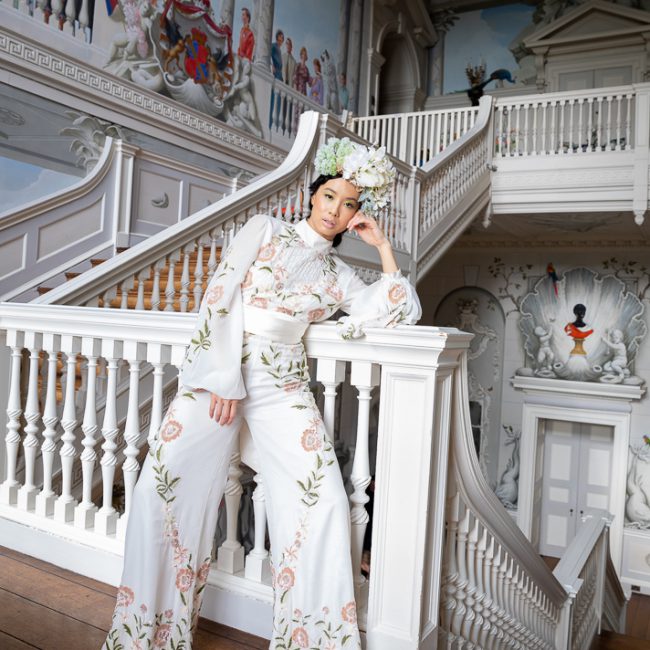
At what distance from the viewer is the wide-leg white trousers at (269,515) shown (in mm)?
1870

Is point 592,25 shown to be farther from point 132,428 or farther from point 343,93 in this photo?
point 132,428

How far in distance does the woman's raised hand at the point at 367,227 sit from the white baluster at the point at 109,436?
1041 millimetres

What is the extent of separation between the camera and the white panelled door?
33.2 feet

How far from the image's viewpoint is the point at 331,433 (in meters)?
2.09

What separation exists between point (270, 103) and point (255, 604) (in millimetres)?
7961

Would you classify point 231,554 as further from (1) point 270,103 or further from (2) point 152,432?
(1) point 270,103

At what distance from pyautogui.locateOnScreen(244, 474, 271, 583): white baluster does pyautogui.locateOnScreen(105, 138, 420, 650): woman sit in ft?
0.53

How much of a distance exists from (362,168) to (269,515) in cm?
114

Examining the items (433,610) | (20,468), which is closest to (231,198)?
(20,468)

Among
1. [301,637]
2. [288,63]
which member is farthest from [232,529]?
[288,63]

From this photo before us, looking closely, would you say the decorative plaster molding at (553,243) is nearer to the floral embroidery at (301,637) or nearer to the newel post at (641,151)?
the newel post at (641,151)

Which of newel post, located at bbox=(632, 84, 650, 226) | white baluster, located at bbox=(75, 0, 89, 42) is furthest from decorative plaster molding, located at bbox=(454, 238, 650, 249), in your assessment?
white baluster, located at bbox=(75, 0, 89, 42)

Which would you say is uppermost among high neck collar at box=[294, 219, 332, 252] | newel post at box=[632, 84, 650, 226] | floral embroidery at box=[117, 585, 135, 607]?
newel post at box=[632, 84, 650, 226]

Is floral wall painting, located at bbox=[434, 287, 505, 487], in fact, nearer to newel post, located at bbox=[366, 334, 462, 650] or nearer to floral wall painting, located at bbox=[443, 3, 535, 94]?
floral wall painting, located at bbox=[443, 3, 535, 94]
